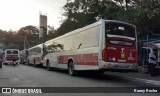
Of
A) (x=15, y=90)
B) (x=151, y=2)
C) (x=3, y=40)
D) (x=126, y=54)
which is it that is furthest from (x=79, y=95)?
(x=3, y=40)

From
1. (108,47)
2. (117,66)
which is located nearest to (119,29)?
(108,47)

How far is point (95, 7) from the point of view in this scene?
1415 inches

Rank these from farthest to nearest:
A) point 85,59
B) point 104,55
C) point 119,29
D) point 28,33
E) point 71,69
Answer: point 28,33 → point 71,69 → point 85,59 → point 119,29 → point 104,55

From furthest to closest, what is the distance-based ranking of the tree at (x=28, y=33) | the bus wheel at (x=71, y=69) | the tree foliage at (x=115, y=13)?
1. the tree at (x=28, y=33)
2. the bus wheel at (x=71, y=69)
3. the tree foliage at (x=115, y=13)

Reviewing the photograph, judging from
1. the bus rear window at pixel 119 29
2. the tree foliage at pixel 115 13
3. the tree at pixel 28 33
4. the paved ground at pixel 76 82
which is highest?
the tree at pixel 28 33

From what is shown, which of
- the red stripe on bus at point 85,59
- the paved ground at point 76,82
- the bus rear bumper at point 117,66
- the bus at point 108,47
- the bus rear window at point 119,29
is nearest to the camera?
the paved ground at point 76,82

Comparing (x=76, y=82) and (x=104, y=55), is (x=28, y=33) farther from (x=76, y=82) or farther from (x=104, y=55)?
(x=76, y=82)

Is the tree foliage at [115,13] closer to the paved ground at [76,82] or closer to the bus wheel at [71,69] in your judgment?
the paved ground at [76,82]

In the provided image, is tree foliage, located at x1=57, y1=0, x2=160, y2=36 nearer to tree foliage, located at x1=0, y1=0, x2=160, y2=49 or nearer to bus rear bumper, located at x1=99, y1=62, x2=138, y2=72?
tree foliage, located at x1=0, y1=0, x2=160, y2=49

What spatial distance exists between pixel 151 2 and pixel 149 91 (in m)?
8.87

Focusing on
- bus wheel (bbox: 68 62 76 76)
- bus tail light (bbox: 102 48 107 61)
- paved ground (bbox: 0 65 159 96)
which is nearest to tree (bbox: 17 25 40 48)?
bus wheel (bbox: 68 62 76 76)

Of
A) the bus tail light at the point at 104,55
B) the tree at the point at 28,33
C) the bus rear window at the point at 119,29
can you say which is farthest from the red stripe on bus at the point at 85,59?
the tree at the point at 28,33

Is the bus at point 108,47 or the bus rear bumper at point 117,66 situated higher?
the bus at point 108,47

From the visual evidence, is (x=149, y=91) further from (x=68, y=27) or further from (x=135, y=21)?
(x=68, y=27)
